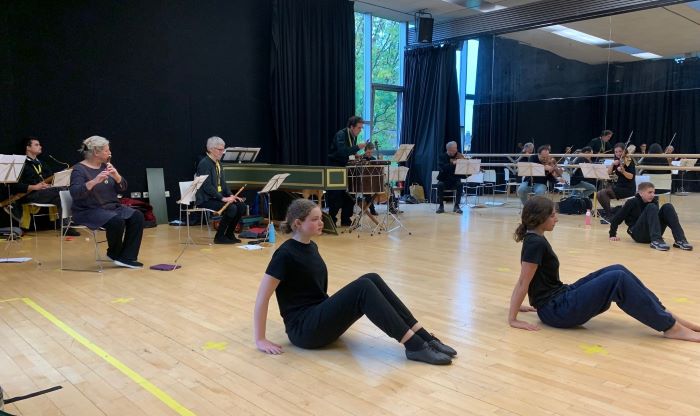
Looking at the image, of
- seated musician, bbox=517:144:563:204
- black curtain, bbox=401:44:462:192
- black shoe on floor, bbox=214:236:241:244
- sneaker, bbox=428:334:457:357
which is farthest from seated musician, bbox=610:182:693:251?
black curtain, bbox=401:44:462:192

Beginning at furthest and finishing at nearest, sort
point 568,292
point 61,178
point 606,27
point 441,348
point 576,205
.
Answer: point 606,27 → point 576,205 → point 61,178 → point 568,292 → point 441,348

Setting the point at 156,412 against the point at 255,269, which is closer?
the point at 156,412

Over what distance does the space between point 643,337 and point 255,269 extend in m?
3.45

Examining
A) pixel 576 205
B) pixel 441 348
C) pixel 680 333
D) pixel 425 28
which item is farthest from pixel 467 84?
pixel 441 348

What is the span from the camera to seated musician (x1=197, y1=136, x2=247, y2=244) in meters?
6.96

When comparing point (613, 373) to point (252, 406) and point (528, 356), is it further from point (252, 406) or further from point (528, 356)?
point (252, 406)

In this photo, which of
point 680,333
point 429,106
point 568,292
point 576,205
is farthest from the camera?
point 429,106

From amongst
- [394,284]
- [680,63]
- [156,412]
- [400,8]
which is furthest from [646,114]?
[156,412]

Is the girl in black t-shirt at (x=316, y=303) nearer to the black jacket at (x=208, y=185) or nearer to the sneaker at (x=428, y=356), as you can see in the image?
the sneaker at (x=428, y=356)

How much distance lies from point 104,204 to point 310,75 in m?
6.21

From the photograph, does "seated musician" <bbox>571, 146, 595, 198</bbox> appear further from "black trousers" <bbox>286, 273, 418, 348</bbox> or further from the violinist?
"black trousers" <bbox>286, 273, 418, 348</bbox>

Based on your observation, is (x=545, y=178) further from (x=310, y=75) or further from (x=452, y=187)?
(x=310, y=75)

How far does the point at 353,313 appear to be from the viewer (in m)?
2.89

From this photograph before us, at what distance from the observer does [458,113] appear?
44.4 feet
